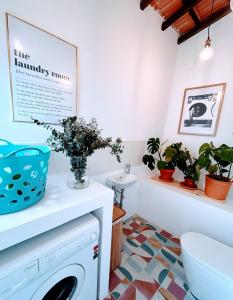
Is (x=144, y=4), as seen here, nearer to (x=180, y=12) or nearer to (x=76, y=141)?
(x=180, y=12)

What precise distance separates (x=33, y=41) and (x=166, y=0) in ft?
5.29

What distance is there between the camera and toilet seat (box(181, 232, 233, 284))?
969mm

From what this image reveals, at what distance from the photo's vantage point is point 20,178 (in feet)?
2.04

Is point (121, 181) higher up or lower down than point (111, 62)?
lower down

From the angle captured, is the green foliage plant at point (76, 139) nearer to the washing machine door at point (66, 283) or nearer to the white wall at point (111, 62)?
the white wall at point (111, 62)

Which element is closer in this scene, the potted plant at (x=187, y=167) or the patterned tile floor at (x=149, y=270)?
the patterned tile floor at (x=149, y=270)

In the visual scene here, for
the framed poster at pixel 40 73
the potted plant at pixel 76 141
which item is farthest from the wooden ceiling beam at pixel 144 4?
the potted plant at pixel 76 141

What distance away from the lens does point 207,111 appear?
188cm

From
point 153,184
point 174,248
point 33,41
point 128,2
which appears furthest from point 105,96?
point 174,248

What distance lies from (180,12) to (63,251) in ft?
8.23

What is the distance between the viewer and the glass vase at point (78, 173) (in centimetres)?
93

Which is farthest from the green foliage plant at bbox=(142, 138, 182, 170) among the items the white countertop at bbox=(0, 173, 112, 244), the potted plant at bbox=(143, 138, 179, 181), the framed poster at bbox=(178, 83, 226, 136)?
the white countertop at bbox=(0, 173, 112, 244)

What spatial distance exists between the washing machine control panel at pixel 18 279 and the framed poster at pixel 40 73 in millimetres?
834

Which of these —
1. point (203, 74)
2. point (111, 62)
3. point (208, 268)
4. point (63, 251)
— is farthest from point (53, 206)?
point (203, 74)
